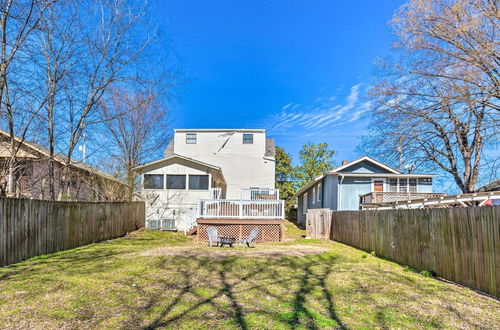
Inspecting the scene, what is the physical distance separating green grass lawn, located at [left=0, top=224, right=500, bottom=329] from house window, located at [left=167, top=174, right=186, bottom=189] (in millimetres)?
11791

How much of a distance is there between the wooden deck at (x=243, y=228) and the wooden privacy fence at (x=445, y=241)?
402cm

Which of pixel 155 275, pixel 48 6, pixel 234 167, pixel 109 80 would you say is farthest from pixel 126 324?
pixel 234 167

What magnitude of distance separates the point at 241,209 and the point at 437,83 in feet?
31.0

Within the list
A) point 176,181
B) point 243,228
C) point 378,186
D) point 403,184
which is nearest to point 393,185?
point 403,184

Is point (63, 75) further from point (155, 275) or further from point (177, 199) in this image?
point (177, 199)

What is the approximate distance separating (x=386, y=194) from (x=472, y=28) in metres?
9.31

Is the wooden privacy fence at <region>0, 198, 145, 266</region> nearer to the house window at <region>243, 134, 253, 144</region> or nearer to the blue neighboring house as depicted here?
the house window at <region>243, 134, 253, 144</region>

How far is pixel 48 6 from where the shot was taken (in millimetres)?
9047

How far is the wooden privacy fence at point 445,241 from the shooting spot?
5297 mm

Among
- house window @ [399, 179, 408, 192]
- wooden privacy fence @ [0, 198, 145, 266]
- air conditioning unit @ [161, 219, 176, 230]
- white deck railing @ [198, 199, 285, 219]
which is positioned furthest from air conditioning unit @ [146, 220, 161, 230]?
house window @ [399, 179, 408, 192]

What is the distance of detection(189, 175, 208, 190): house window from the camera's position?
19.9 m

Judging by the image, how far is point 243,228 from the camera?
14.1 m

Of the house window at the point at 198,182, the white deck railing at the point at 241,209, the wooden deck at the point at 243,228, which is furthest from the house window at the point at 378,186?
the house window at the point at 198,182

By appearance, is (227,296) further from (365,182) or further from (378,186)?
(378,186)
